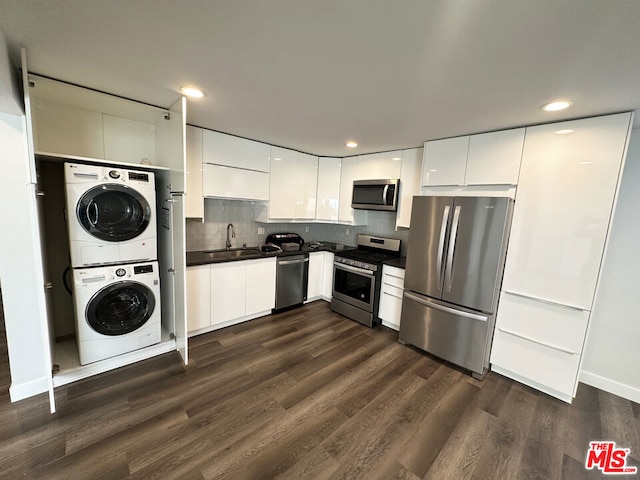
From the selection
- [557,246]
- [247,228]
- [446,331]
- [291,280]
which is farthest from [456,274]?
[247,228]

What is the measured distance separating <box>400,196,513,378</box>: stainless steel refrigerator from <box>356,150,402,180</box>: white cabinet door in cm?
82

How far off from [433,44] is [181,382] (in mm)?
2957

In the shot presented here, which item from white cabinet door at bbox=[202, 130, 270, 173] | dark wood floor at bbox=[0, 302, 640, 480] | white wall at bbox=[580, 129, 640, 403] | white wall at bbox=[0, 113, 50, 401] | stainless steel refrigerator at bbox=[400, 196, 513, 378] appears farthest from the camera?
white cabinet door at bbox=[202, 130, 270, 173]

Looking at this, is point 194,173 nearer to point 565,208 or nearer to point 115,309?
point 115,309

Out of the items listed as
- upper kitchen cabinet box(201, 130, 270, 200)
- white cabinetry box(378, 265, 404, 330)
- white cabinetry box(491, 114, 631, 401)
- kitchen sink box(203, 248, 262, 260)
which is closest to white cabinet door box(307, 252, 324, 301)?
kitchen sink box(203, 248, 262, 260)

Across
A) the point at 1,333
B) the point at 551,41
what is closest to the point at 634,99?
the point at 551,41

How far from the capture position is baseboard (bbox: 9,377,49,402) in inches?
75.6

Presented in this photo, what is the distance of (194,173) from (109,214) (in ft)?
3.08

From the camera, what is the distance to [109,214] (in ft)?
7.13

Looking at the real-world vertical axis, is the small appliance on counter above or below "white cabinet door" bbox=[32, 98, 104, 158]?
below

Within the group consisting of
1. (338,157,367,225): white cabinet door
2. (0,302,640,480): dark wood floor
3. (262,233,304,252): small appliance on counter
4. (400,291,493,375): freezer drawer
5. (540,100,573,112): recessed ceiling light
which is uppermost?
(540,100,573,112): recessed ceiling light

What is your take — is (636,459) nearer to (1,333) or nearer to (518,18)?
(518,18)

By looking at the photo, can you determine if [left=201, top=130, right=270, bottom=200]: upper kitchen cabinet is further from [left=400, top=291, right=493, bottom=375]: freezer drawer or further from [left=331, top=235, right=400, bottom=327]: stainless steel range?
[left=400, top=291, right=493, bottom=375]: freezer drawer

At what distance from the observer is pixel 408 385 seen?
235 cm
